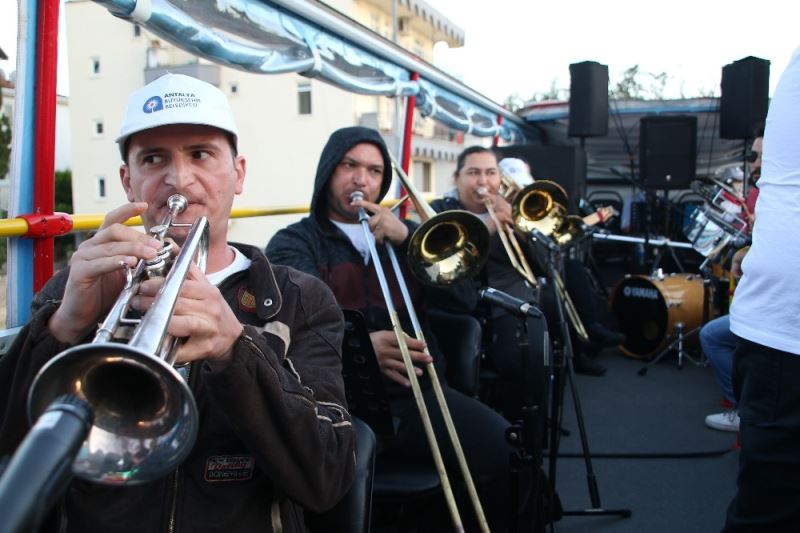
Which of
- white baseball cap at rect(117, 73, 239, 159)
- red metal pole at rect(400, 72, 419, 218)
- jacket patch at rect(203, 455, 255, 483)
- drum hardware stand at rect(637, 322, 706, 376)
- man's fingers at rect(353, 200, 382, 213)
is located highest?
red metal pole at rect(400, 72, 419, 218)

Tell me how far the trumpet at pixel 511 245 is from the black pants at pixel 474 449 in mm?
1459

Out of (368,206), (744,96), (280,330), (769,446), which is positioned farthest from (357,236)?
(744,96)

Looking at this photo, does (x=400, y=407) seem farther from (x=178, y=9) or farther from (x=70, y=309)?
(x=178, y=9)

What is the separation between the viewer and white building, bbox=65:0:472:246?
13.5 meters

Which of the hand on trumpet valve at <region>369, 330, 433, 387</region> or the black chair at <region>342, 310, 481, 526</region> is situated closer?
the black chair at <region>342, 310, 481, 526</region>

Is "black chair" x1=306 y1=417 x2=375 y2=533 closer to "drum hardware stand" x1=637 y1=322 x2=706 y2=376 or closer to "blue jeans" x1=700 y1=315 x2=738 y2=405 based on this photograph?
"blue jeans" x1=700 y1=315 x2=738 y2=405

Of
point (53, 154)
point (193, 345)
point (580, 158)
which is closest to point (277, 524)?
point (193, 345)

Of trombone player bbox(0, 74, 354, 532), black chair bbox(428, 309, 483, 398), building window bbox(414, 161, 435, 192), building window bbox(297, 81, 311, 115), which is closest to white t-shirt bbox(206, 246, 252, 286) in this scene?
trombone player bbox(0, 74, 354, 532)

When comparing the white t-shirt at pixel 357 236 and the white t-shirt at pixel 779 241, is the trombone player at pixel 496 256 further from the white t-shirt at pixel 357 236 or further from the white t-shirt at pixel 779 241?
the white t-shirt at pixel 779 241

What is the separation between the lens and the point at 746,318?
68.5 inches

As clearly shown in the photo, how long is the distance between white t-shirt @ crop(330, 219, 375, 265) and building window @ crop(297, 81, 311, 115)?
51.9ft

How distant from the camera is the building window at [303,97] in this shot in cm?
1807

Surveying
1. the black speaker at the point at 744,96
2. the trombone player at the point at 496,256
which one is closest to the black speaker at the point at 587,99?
the black speaker at the point at 744,96

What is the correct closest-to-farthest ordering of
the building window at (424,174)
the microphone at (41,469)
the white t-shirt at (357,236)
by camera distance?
the microphone at (41,469), the white t-shirt at (357,236), the building window at (424,174)
